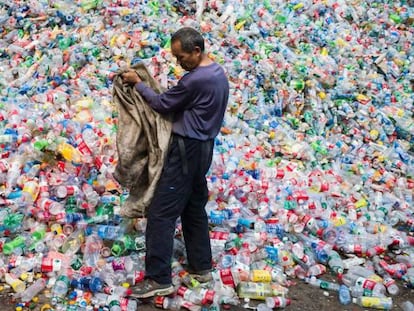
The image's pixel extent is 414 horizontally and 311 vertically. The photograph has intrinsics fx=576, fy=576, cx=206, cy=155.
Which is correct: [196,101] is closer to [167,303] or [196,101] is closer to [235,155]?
[167,303]

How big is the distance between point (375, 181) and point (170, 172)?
321cm

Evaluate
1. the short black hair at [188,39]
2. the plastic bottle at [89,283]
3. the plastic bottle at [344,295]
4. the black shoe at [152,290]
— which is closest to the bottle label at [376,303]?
the plastic bottle at [344,295]

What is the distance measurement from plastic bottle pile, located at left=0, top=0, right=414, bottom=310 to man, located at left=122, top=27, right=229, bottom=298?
325 mm

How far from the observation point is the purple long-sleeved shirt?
11.9 ft

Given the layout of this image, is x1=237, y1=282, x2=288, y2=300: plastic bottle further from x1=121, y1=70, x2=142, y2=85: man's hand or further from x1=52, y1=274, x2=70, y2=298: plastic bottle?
x1=121, y1=70, x2=142, y2=85: man's hand

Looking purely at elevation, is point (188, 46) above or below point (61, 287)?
above

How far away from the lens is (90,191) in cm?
473

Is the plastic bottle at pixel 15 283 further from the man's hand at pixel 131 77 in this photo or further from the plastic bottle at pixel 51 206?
the man's hand at pixel 131 77

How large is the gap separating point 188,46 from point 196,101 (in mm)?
348

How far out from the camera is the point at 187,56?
363 cm

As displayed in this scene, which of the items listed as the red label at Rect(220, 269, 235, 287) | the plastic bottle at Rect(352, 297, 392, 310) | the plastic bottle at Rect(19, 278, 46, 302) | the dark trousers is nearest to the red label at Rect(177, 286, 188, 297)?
the dark trousers

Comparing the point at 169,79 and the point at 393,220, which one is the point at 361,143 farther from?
the point at 169,79

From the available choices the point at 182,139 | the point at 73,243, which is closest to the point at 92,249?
the point at 73,243

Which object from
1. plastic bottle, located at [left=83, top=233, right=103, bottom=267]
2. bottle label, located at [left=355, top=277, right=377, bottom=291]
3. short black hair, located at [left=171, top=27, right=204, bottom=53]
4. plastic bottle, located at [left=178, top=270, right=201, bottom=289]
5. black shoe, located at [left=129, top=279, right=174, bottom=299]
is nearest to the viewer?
short black hair, located at [left=171, top=27, right=204, bottom=53]
